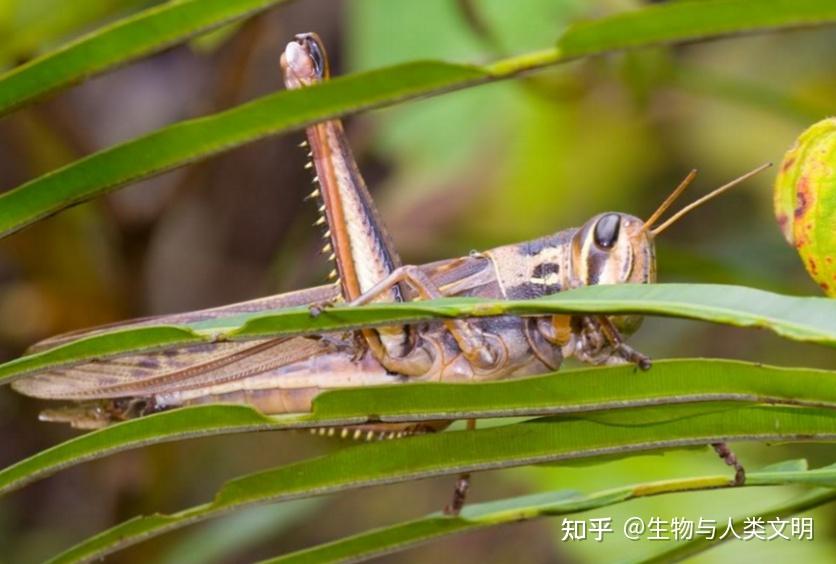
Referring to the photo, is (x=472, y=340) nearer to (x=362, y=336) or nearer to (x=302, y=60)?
(x=362, y=336)

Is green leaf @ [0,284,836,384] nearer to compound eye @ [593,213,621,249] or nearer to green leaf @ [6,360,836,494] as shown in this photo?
green leaf @ [6,360,836,494]

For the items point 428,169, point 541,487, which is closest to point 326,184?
point 541,487

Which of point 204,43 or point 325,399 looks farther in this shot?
point 204,43

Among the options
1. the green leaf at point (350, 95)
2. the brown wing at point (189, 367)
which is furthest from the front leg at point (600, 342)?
the green leaf at point (350, 95)

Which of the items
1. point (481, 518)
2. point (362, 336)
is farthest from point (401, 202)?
point (481, 518)

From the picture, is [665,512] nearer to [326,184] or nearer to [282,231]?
[326,184]

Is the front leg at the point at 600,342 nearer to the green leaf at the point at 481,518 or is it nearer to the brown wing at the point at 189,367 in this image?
the green leaf at the point at 481,518
